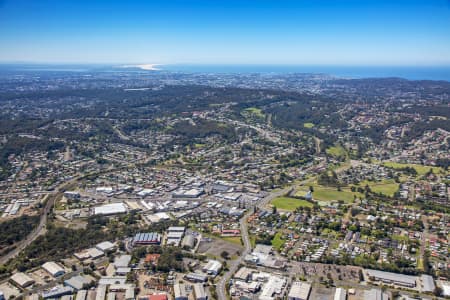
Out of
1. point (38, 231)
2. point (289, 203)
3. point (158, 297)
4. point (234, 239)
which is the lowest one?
point (38, 231)

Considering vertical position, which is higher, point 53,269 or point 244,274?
point 244,274

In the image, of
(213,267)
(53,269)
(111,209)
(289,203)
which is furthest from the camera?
(289,203)

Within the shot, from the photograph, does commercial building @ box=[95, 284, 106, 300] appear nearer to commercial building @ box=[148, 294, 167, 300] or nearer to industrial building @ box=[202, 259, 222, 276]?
commercial building @ box=[148, 294, 167, 300]

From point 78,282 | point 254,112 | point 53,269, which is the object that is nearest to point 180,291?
point 78,282

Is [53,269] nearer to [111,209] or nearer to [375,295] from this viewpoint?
[111,209]

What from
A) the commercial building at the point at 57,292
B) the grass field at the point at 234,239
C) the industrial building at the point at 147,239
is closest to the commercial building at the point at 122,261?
the industrial building at the point at 147,239
